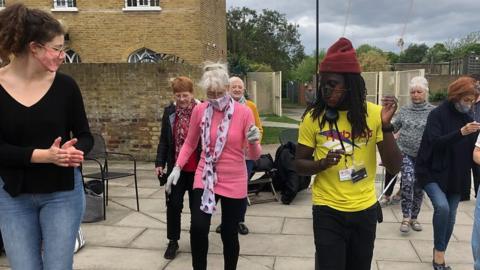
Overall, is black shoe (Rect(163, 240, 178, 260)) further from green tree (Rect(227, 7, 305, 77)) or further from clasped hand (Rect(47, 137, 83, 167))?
green tree (Rect(227, 7, 305, 77))

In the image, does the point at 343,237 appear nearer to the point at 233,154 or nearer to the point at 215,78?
the point at 233,154

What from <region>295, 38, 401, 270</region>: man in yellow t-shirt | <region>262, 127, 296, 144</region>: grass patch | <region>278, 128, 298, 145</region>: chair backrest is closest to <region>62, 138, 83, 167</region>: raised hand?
<region>295, 38, 401, 270</region>: man in yellow t-shirt

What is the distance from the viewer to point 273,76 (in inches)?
925

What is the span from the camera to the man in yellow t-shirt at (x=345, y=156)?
8.50 feet

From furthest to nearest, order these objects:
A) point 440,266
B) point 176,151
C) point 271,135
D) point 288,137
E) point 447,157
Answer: point 271,135, point 288,137, point 176,151, point 440,266, point 447,157

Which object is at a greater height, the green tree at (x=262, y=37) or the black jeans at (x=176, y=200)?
the green tree at (x=262, y=37)

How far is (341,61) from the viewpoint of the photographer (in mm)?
2572

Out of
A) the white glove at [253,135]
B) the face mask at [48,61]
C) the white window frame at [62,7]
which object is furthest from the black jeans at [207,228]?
the white window frame at [62,7]

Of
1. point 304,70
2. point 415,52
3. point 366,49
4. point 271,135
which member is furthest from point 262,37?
point 415,52

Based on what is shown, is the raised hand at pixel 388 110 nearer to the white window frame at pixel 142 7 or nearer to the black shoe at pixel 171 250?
the black shoe at pixel 171 250

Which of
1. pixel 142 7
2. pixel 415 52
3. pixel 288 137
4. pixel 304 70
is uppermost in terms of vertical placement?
pixel 415 52

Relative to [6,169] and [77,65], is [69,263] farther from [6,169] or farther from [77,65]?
[77,65]

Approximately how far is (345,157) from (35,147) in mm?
1648

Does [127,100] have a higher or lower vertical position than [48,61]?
lower
